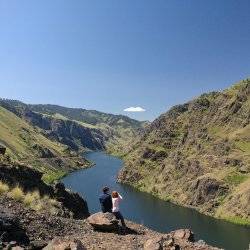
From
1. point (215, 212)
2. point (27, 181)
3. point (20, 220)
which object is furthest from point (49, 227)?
point (215, 212)

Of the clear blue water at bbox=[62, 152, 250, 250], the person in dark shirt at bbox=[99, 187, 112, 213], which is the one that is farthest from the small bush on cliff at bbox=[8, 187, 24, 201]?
the clear blue water at bbox=[62, 152, 250, 250]

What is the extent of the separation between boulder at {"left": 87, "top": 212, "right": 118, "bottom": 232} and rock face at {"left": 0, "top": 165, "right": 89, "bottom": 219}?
11.6 metres

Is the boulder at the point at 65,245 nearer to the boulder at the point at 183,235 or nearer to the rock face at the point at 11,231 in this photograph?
the rock face at the point at 11,231

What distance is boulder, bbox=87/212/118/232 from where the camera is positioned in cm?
3138

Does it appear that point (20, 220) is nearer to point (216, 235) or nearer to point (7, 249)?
point (7, 249)

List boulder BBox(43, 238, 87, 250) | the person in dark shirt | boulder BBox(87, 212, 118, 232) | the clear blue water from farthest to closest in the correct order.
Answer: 1. the clear blue water
2. the person in dark shirt
3. boulder BBox(87, 212, 118, 232)
4. boulder BBox(43, 238, 87, 250)

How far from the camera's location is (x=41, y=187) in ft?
159

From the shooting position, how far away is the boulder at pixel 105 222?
3138 centimetres

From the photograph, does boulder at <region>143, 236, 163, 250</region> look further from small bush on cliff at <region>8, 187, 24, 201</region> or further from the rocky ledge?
small bush on cliff at <region>8, 187, 24, 201</region>

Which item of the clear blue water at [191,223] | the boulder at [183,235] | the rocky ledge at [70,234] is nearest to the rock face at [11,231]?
the rocky ledge at [70,234]

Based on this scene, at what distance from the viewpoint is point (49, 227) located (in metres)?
29.5

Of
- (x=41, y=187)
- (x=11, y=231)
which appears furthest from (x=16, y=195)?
(x=41, y=187)

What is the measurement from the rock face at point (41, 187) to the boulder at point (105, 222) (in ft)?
38.2

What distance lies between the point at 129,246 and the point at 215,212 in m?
167
